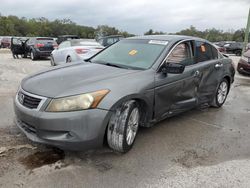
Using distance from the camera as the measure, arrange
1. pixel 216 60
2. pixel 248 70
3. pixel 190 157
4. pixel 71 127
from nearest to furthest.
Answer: pixel 71 127 < pixel 190 157 < pixel 216 60 < pixel 248 70

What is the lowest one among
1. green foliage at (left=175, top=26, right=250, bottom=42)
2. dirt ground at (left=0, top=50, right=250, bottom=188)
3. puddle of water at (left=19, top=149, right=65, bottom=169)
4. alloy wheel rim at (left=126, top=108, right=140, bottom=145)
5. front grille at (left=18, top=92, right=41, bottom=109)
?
dirt ground at (left=0, top=50, right=250, bottom=188)

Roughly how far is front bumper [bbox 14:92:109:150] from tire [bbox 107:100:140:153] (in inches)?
5.5

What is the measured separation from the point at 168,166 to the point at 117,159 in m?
0.64

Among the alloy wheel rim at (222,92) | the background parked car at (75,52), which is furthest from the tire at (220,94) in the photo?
the background parked car at (75,52)

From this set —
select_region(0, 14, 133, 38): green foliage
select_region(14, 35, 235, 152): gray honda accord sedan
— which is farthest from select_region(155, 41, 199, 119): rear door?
select_region(0, 14, 133, 38): green foliage

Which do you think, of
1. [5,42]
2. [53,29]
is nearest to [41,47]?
[5,42]

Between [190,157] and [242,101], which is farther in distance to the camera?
[242,101]

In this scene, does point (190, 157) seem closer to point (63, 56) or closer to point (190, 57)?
point (190, 57)

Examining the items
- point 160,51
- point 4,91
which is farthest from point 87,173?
point 4,91

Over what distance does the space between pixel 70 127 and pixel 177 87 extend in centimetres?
196

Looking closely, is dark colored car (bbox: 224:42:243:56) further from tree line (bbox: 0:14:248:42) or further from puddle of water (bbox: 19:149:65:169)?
tree line (bbox: 0:14:248:42)

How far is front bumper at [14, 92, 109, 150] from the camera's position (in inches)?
120

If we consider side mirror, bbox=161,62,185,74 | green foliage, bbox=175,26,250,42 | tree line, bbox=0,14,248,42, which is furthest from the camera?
tree line, bbox=0,14,248,42

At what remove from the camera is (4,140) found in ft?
12.5
